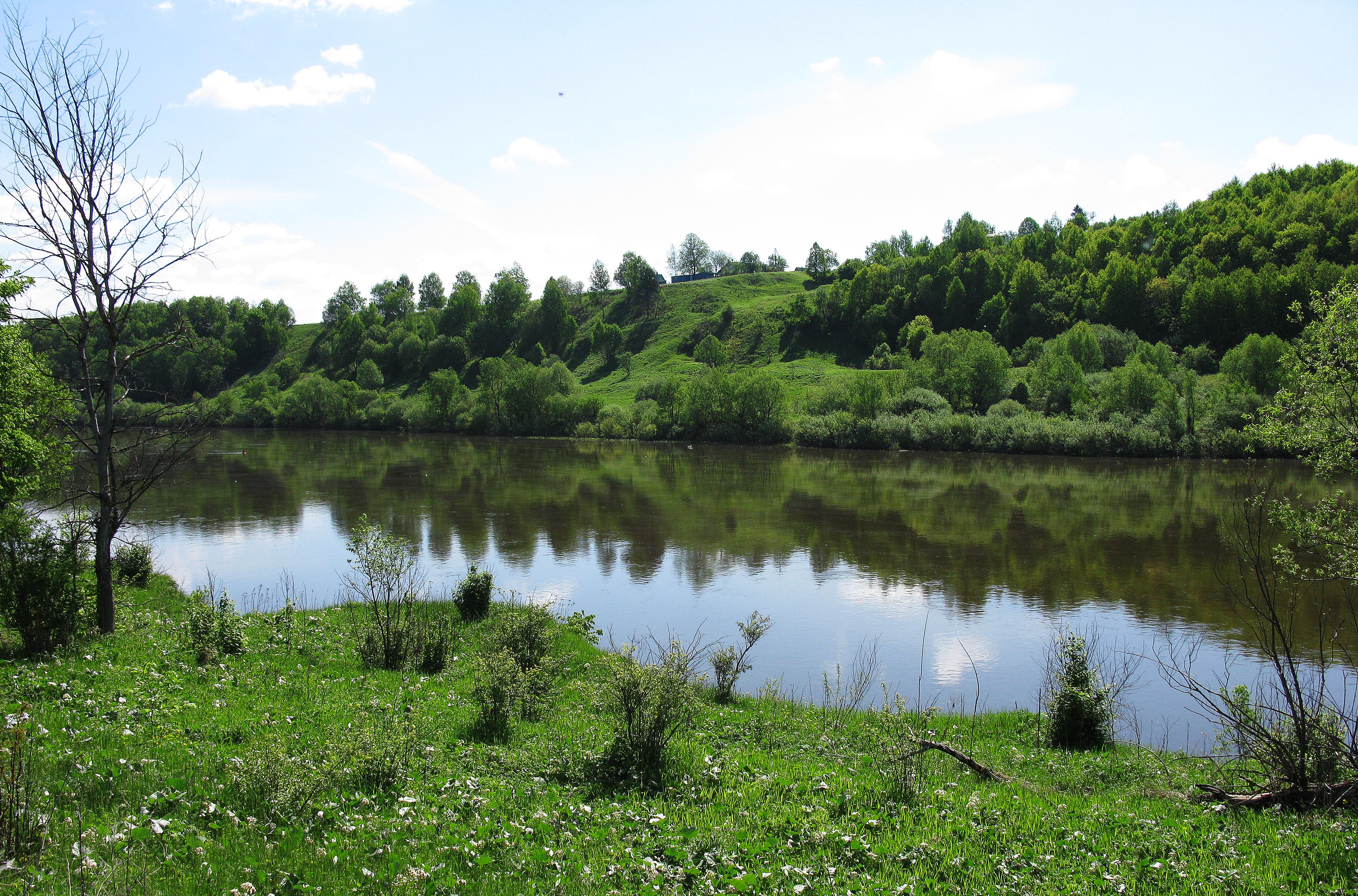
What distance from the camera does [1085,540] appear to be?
33.4 m

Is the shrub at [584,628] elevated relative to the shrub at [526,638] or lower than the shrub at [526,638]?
lower

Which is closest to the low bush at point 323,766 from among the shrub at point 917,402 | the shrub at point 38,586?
the shrub at point 38,586

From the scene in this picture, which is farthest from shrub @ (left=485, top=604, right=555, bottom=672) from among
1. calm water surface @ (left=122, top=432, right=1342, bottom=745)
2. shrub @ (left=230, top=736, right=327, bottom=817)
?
shrub @ (left=230, top=736, right=327, bottom=817)

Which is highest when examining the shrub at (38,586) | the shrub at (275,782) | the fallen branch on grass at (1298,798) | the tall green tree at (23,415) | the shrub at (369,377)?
the shrub at (369,377)

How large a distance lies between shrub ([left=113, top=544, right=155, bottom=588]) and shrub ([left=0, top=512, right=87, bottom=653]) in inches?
344

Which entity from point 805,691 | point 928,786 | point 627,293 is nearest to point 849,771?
point 928,786

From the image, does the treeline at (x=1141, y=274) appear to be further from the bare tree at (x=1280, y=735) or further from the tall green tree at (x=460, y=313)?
the bare tree at (x=1280, y=735)

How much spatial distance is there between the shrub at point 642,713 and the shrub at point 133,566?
18024 millimetres

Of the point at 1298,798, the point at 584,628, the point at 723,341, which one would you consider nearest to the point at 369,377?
the point at 723,341

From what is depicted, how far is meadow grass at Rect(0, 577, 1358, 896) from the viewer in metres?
6.35

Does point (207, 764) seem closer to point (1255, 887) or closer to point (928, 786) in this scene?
point (928, 786)

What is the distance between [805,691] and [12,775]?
13.7 meters

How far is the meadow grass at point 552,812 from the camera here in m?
6.35

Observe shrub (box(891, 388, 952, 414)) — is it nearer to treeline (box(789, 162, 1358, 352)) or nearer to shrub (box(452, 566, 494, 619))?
treeline (box(789, 162, 1358, 352))
